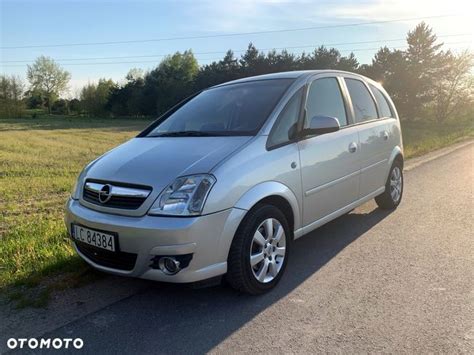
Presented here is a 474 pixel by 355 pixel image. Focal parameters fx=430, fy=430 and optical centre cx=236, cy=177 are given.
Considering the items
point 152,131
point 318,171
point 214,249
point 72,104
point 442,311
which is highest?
point 72,104

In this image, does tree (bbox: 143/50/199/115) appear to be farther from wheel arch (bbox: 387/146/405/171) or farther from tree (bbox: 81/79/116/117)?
wheel arch (bbox: 387/146/405/171)

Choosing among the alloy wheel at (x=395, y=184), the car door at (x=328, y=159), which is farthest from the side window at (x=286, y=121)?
the alloy wheel at (x=395, y=184)

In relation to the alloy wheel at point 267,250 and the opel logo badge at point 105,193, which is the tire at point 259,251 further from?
the opel logo badge at point 105,193

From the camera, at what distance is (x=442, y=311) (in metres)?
3.04

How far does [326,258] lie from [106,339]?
217 centimetres

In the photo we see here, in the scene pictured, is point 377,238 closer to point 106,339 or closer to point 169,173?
point 169,173

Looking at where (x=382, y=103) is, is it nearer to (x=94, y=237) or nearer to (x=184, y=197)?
(x=184, y=197)

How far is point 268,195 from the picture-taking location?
11.0ft

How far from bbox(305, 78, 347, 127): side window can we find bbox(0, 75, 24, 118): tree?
8003 cm

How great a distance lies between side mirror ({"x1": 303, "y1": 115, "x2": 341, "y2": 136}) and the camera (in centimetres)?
376

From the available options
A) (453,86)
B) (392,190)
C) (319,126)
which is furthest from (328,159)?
(453,86)

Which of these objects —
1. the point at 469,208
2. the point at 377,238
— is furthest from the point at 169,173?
the point at 469,208

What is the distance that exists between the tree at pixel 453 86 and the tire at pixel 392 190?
1587 inches

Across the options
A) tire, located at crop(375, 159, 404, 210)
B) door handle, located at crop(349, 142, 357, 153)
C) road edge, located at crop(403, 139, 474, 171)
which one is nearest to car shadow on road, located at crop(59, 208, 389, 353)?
door handle, located at crop(349, 142, 357, 153)
